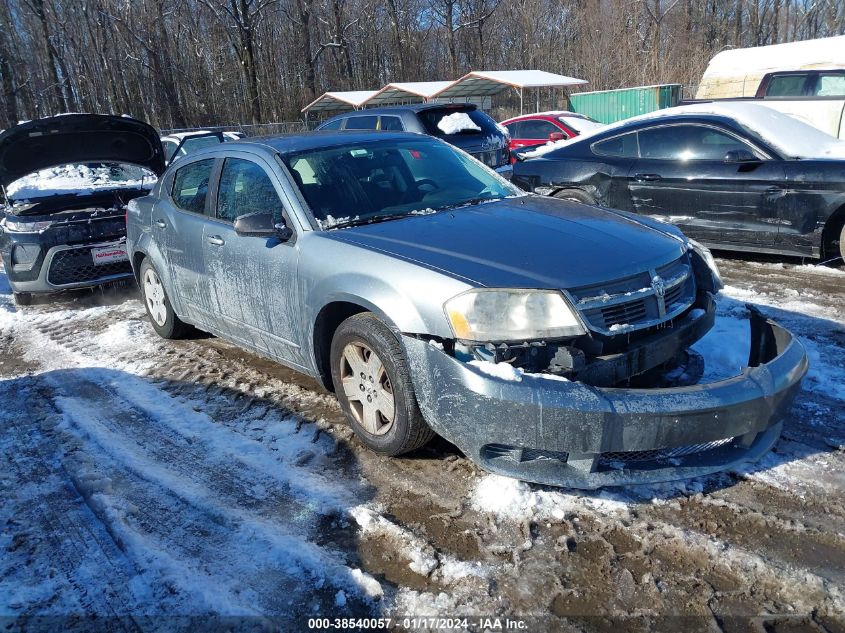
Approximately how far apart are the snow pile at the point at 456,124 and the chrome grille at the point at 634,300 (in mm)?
7410

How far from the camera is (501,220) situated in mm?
3646

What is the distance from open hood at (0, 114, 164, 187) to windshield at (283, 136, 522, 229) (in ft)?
14.4

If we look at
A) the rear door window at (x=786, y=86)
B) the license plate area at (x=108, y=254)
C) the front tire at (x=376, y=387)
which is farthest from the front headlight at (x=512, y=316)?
the rear door window at (x=786, y=86)

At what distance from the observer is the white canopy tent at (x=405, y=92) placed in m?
29.7

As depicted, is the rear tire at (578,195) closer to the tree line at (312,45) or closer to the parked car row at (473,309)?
the parked car row at (473,309)

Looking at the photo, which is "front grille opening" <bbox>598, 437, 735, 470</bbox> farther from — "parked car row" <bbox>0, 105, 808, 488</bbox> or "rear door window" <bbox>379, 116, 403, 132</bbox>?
"rear door window" <bbox>379, 116, 403, 132</bbox>

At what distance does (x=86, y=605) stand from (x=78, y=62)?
127ft

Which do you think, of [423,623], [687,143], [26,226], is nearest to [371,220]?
[423,623]

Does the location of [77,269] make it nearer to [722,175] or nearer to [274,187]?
[274,187]

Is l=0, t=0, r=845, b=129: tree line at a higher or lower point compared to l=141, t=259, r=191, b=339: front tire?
higher

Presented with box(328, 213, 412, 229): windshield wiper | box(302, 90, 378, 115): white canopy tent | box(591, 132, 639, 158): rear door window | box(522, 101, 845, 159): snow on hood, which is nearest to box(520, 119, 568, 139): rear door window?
box(591, 132, 639, 158): rear door window

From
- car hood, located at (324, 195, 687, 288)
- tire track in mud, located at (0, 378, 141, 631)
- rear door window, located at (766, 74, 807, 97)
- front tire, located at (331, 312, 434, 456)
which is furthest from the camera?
rear door window, located at (766, 74, 807, 97)

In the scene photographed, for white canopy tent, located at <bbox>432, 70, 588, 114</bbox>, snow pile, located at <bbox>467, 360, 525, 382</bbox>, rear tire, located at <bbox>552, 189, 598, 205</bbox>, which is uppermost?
white canopy tent, located at <bbox>432, 70, 588, 114</bbox>

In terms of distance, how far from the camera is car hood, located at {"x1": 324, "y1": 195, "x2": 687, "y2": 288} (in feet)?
9.76
